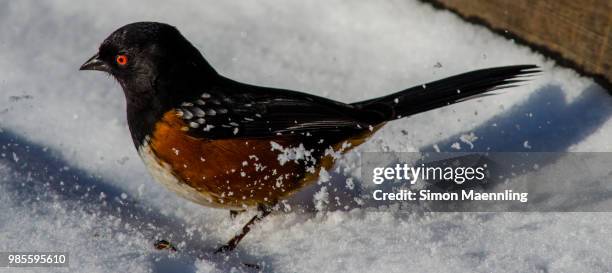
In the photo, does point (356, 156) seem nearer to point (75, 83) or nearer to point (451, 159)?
point (451, 159)

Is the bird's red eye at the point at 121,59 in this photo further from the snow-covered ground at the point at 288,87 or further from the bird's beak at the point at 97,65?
the snow-covered ground at the point at 288,87

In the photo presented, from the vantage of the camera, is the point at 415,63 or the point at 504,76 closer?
the point at 504,76

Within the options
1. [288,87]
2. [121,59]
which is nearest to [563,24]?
[288,87]

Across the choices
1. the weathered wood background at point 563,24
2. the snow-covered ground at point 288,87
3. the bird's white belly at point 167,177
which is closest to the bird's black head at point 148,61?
the bird's white belly at point 167,177

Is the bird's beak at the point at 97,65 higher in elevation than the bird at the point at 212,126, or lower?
higher

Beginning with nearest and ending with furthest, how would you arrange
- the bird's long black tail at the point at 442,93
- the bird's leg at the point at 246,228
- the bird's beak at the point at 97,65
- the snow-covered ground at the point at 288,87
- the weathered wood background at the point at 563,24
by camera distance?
the snow-covered ground at the point at 288,87 → the bird's leg at the point at 246,228 → the bird's beak at the point at 97,65 → the bird's long black tail at the point at 442,93 → the weathered wood background at the point at 563,24

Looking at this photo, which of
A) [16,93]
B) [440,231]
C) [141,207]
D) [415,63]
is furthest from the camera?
[415,63]

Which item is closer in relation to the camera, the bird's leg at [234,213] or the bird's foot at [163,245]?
the bird's foot at [163,245]

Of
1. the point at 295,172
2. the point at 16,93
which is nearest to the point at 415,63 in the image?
the point at 295,172
